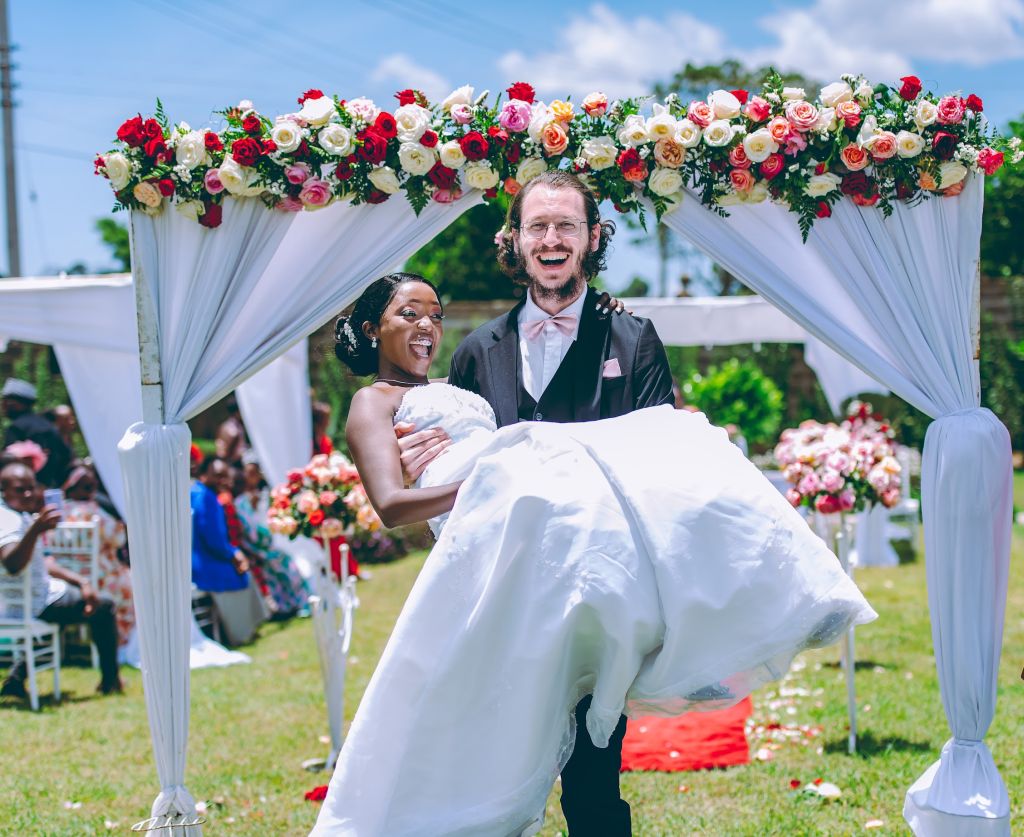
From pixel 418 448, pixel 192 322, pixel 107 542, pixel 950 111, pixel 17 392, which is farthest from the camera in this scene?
pixel 17 392

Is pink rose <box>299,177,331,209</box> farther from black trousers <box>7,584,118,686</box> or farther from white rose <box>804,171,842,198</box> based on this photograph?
black trousers <box>7,584,118,686</box>

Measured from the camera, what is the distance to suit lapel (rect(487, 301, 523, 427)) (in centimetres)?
360

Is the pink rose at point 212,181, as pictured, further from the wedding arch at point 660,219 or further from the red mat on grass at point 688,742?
the red mat on grass at point 688,742

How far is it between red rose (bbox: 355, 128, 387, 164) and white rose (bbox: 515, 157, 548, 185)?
49 cm

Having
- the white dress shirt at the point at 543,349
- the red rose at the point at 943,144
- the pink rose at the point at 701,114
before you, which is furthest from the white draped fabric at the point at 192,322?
the red rose at the point at 943,144

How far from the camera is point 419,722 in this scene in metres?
3.01

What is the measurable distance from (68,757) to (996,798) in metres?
4.61

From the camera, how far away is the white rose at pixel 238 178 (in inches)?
153

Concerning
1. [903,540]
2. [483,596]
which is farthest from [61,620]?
[903,540]

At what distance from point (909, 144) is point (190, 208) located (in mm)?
2506

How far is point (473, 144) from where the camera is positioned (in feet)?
12.8

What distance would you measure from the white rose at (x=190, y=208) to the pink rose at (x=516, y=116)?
1123 millimetres

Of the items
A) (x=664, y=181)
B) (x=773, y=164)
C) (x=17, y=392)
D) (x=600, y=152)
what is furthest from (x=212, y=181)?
(x=17, y=392)

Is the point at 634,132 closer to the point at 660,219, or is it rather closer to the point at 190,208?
the point at 660,219
